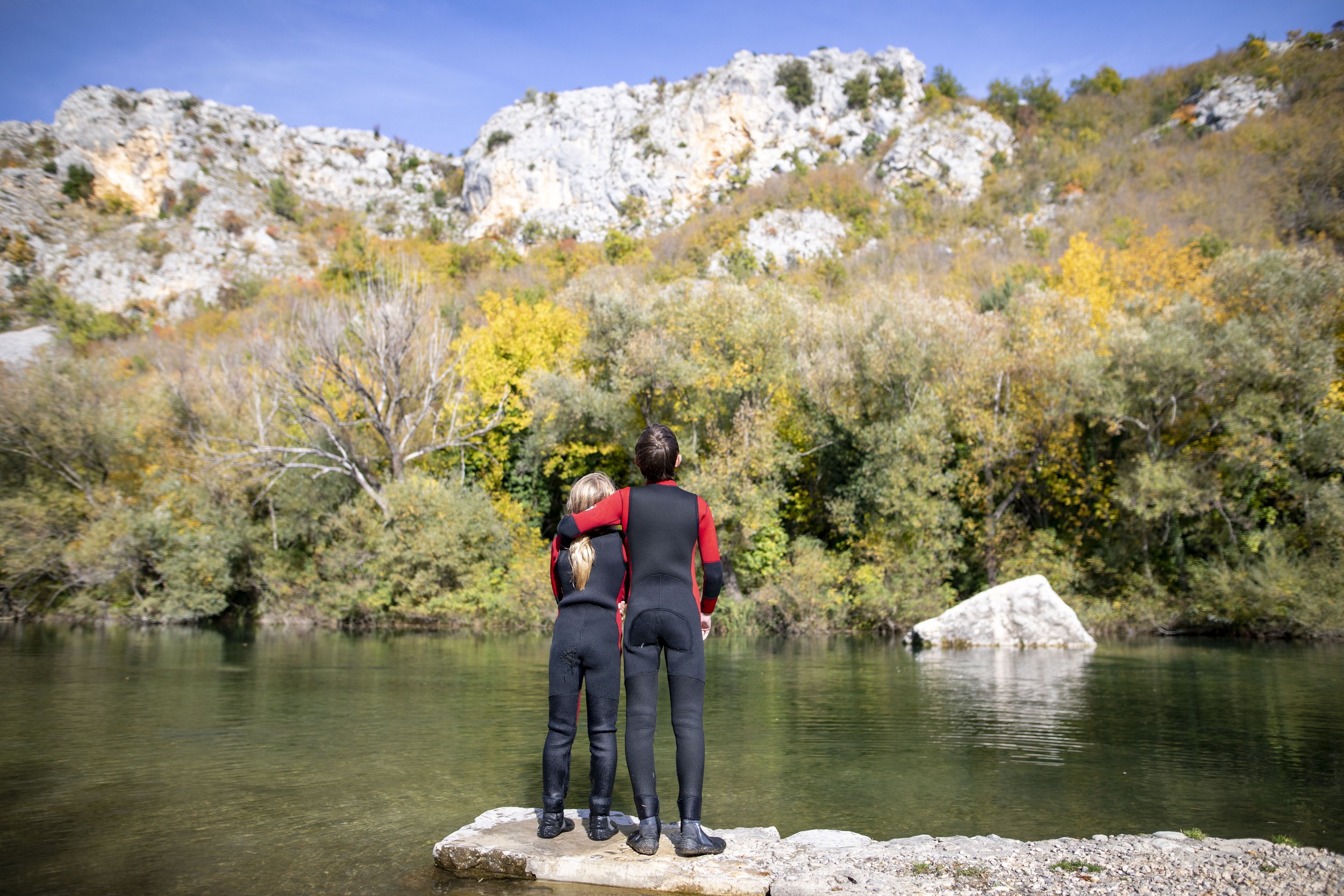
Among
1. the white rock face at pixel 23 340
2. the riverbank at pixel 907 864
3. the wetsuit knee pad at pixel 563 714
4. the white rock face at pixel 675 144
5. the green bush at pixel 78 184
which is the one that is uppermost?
the white rock face at pixel 675 144

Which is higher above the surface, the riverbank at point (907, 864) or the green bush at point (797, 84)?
the green bush at point (797, 84)

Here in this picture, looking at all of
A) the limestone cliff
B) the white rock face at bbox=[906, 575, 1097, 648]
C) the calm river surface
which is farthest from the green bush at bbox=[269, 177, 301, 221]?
the white rock face at bbox=[906, 575, 1097, 648]

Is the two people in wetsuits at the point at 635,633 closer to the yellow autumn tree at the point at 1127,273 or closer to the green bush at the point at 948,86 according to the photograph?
the yellow autumn tree at the point at 1127,273

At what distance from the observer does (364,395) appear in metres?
28.3

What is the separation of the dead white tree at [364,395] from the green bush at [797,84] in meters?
71.5

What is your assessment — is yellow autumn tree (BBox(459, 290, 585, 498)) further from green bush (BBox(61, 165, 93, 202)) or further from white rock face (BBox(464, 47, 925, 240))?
green bush (BBox(61, 165, 93, 202))

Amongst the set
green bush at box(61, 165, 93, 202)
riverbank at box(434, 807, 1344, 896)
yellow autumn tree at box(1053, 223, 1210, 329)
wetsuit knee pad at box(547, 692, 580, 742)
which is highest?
green bush at box(61, 165, 93, 202)

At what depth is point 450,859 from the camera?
4227 millimetres

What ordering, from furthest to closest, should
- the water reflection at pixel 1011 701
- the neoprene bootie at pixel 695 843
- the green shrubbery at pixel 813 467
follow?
1. the green shrubbery at pixel 813 467
2. the water reflection at pixel 1011 701
3. the neoprene bootie at pixel 695 843

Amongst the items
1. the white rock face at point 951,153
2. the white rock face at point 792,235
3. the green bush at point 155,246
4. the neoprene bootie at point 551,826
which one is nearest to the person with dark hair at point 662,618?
the neoprene bootie at point 551,826

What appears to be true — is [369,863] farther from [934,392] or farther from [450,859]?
[934,392]

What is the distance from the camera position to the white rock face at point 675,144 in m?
87.2

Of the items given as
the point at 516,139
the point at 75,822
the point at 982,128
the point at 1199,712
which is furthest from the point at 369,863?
the point at 516,139

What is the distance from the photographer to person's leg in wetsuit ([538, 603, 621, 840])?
456cm
